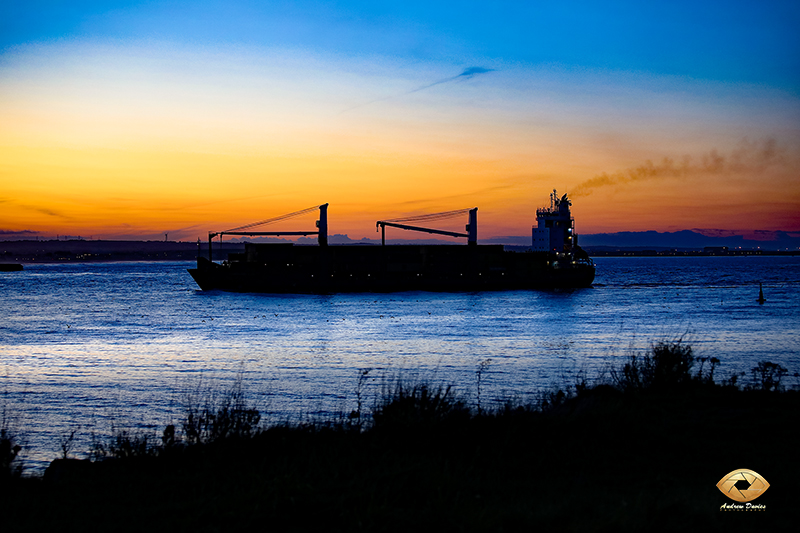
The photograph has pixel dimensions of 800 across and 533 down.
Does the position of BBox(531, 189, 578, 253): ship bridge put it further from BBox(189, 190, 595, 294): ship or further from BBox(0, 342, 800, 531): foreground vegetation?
BBox(0, 342, 800, 531): foreground vegetation

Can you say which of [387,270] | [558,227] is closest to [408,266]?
[387,270]

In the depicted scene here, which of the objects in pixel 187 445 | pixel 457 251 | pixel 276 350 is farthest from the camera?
pixel 457 251

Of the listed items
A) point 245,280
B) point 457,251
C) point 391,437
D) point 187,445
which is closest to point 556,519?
point 391,437

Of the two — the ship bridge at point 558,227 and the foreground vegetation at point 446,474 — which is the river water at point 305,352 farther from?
the ship bridge at point 558,227

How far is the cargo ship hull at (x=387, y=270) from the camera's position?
71.5m

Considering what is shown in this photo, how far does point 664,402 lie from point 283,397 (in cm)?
878

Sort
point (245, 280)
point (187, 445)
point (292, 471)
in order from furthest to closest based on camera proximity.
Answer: point (245, 280)
point (187, 445)
point (292, 471)

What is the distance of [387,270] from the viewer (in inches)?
2970

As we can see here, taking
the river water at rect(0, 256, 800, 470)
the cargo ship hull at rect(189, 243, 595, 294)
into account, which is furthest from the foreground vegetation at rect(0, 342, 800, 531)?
the cargo ship hull at rect(189, 243, 595, 294)

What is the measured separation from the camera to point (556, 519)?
4.57m

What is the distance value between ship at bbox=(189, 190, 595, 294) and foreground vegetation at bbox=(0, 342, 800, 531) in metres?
64.0

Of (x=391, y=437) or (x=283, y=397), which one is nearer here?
(x=391, y=437)

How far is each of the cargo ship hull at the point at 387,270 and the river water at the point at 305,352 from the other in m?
22.3

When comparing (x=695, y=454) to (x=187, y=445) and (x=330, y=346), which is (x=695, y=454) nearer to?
(x=187, y=445)
